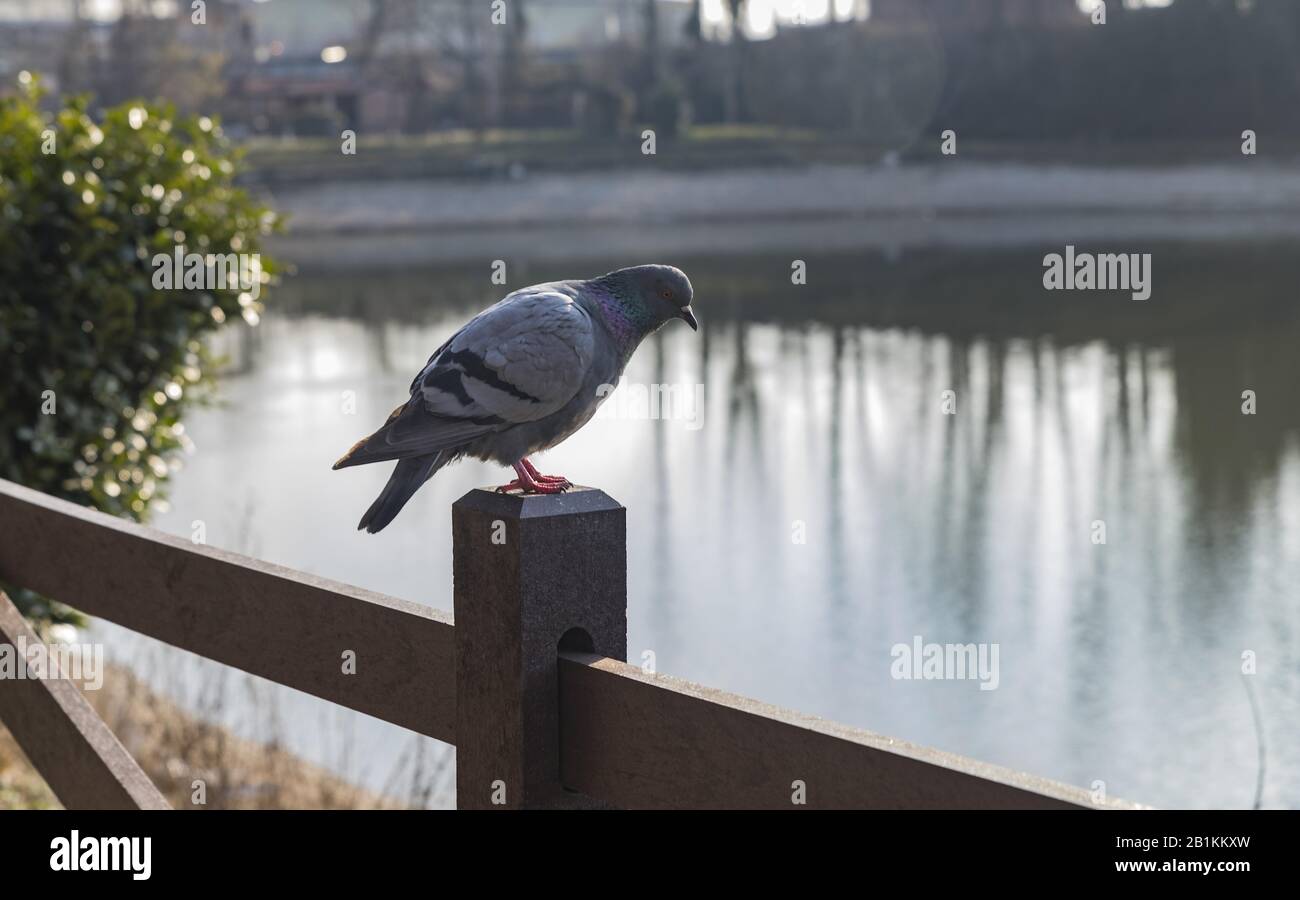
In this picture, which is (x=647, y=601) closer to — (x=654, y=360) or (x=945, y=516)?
(x=945, y=516)

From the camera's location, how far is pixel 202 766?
6.70m

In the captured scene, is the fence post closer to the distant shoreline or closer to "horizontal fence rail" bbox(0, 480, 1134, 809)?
"horizontal fence rail" bbox(0, 480, 1134, 809)

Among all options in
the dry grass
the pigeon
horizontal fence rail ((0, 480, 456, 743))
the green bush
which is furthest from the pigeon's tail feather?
the dry grass

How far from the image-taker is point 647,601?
1127 cm

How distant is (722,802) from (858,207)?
44.9m

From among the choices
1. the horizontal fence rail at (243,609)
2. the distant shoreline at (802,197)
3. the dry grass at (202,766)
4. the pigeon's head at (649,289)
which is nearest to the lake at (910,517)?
the horizontal fence rail at (243,609)

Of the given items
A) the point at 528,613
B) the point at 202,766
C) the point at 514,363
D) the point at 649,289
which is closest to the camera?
the point at 528,613

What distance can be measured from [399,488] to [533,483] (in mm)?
231

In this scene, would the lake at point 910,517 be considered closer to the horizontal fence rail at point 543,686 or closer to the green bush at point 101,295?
the horizontal fence rail at point 543,686

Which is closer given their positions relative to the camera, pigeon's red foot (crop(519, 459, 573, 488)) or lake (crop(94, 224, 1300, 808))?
pigeon's red foot (crop(519, 459, 573, 488))

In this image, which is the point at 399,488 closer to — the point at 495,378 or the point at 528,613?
the point at 495,378

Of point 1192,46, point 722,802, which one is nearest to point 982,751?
point 722,802

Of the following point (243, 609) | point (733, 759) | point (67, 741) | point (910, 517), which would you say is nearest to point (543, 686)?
point (733, 759)

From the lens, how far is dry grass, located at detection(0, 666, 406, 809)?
623 centimetres
